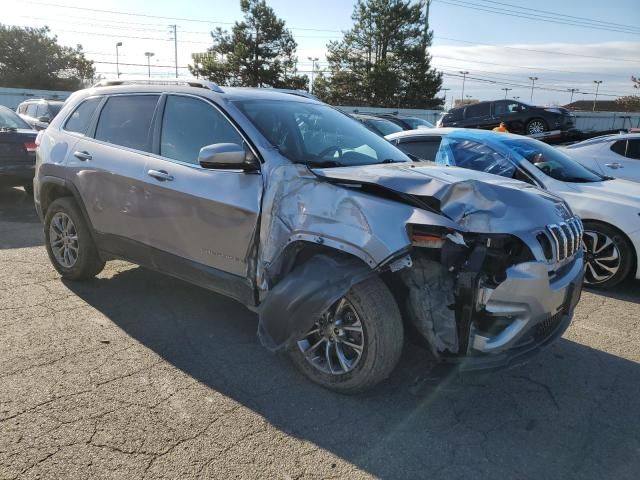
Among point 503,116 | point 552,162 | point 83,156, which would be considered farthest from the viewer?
point 503,116

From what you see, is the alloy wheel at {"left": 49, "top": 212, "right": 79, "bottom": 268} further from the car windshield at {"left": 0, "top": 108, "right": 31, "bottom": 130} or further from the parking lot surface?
the car windshield at {"left": 0, "top": 108, "right": 31, "bottom": 130}

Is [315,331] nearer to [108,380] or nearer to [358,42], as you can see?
[108,380]

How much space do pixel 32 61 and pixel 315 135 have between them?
6079cm

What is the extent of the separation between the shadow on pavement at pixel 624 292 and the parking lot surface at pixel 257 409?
87cm

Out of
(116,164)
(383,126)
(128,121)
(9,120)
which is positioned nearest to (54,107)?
(9,120)

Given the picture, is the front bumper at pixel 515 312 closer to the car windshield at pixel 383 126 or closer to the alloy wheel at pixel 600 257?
the alloy wheel at pixel 600 257

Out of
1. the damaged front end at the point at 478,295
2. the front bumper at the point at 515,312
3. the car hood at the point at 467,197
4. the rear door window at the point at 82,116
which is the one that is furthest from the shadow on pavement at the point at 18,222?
the front bumper at the point at 515,312

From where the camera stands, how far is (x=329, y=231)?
2.98 meters

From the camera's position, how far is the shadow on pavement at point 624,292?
16.8 ft

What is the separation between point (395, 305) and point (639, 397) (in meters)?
1.74

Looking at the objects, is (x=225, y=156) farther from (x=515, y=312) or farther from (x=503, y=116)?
(x=503, y=116)

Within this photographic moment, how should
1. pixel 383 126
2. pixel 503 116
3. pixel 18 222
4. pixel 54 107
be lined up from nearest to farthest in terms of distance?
pixel 18 222 < pixel 383 126 < pixel 54 107 < pixel 503 116

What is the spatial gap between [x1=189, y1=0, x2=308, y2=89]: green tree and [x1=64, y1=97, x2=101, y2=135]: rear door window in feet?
140

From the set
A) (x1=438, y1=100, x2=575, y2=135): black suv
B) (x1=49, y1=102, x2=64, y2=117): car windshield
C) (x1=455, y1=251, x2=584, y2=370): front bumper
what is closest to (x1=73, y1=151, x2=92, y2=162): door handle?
(x1=455, y1=251, x2=584, y2=370): front bumper
